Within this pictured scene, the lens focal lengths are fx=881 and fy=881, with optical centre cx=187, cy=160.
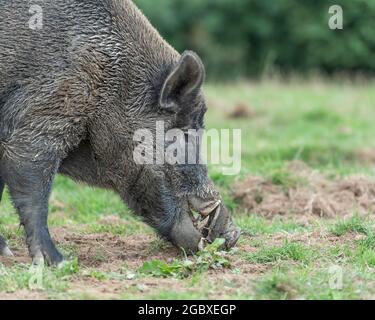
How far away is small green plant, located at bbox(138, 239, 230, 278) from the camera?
645 centimetres

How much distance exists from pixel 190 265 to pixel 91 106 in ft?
4.90

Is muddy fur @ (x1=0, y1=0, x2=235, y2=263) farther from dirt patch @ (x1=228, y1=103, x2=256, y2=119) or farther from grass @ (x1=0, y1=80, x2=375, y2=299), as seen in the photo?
dirt patch @ (x1=228, y1=103, x2=256, y2=119)

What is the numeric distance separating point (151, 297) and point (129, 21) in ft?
8.30

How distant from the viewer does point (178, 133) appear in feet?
23.1

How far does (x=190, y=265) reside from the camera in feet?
21.3

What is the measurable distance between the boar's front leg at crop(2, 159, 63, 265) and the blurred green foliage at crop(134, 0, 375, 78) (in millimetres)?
25092

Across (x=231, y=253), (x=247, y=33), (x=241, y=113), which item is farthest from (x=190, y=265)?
(x=247, y=33)

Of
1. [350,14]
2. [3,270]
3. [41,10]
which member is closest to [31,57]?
[41,10]

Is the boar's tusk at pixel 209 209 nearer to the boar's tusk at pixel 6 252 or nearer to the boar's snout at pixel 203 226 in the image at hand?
the boar's snout at pixel 203 226

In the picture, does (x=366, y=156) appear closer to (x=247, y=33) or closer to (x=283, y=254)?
(x=283, y=254)

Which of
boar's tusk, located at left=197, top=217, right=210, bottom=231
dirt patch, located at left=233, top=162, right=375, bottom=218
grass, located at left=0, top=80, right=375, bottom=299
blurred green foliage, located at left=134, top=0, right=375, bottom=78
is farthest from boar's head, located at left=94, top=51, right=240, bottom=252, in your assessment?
blurred green foliage, located at left=134, top=0, right=375, bottom=78

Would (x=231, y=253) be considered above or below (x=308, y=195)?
below

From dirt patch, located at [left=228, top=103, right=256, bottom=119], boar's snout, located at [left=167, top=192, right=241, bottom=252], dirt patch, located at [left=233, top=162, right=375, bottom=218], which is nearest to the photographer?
boar's snout, located at [left=167, top=192, right=241, bottom=252]

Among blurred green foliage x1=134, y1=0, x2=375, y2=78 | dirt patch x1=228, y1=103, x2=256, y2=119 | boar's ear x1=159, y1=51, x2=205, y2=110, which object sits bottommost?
boar's ear x1=159, y1=51, x2=205, y2=110
